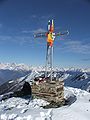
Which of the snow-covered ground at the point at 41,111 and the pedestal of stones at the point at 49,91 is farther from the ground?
the pedestal of stones at the point at 49,91

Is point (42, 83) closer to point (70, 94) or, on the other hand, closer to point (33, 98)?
point (33, 98)

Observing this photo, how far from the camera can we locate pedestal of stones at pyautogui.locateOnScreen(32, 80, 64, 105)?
32.2m

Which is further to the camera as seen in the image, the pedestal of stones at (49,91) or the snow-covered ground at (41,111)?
the pedestal of stones at (49,91)

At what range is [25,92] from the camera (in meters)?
38.4

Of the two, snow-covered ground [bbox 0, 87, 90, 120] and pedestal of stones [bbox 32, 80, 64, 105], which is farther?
pedestal of stones [bbox 32, 80, 64, 105]

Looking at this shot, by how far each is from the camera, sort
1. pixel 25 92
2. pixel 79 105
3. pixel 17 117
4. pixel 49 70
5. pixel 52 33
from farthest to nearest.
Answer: pixel 25 92 → pixel 49 70 → pixel 52 33 → pixel 79 105 → pixel 17 117

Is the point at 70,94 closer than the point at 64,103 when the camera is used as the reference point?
No

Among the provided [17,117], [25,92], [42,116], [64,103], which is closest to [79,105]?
[64,103]

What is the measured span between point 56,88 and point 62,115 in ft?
22.7

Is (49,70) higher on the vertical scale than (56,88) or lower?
higher

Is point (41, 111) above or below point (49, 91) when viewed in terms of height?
below

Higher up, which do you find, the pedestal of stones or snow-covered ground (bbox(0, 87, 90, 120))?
the pedestal of stones

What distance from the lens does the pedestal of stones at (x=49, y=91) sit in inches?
1268

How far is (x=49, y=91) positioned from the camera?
32250 millimetres
